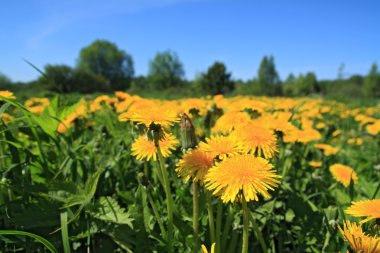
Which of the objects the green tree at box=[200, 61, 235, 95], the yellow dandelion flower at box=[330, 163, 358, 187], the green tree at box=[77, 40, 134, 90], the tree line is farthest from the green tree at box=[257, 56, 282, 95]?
the yellow dandelion flower at box=[330, 163, 358, 187]

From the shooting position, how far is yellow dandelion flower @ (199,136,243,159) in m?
0.88

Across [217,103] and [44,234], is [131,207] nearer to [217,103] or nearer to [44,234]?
[44,234]

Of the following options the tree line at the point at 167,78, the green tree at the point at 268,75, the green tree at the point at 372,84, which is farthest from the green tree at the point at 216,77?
the green tree at the point at 372,84

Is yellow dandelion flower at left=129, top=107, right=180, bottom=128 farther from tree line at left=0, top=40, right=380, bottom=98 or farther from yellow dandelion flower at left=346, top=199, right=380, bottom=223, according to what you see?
tree line at left=0, top=40, right=380, bottom=98

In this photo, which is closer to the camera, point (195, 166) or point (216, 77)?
point (195, 166)

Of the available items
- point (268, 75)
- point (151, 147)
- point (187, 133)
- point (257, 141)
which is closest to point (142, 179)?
point (151, 147)

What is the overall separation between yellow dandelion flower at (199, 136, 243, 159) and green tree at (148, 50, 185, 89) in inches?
2277

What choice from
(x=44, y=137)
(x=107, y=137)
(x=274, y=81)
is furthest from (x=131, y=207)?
(x=274, y=81)

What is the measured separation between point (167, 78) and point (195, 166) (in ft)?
193

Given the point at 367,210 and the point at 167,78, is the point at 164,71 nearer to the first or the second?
the point at 167,78

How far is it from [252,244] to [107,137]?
1231 millimetres

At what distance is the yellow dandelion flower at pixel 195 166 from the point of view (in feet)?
2.77

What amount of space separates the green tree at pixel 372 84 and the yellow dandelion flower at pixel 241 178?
176 feet

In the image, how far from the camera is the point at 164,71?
60500 millimetres
